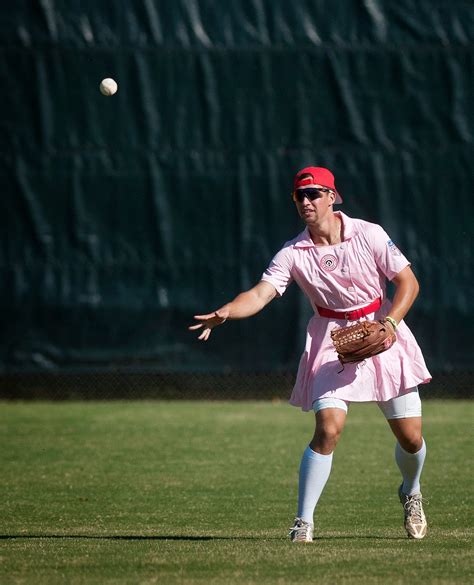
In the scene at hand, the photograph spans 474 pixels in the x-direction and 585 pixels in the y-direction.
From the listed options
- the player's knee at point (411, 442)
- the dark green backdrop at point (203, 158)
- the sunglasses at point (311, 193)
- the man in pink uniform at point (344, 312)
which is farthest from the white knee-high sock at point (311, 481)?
the dark green backdrop at point (203, 158)

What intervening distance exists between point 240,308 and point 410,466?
44.8 inches

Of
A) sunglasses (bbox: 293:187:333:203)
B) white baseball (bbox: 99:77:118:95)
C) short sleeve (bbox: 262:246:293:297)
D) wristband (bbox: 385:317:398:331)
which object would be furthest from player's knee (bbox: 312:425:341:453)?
white baseball (bbox: 99:77:118:95)

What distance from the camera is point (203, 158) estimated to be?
1248 cm

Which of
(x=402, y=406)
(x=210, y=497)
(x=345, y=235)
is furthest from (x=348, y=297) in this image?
(x=210, y=497)

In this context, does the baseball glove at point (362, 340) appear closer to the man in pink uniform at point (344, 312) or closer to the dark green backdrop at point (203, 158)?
the man in pink uniform at point (344, 312)

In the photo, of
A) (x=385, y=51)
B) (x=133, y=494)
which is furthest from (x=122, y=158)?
(x=133, y=494)

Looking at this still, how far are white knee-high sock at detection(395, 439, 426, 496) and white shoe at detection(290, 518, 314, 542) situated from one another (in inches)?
25.2

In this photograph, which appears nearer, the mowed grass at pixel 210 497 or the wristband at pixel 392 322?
the mowed grass at pixel 210 497

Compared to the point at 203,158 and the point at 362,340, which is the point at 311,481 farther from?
the point at 203,158

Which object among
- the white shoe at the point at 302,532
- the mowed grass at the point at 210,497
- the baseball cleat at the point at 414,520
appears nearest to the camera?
the mowed grass at the point at 210,497

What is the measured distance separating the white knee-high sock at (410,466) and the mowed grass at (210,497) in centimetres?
23

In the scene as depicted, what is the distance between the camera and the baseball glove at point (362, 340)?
5.33 metres

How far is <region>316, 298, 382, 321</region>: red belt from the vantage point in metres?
5.68

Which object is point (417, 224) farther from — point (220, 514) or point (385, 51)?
point (220, 514)
